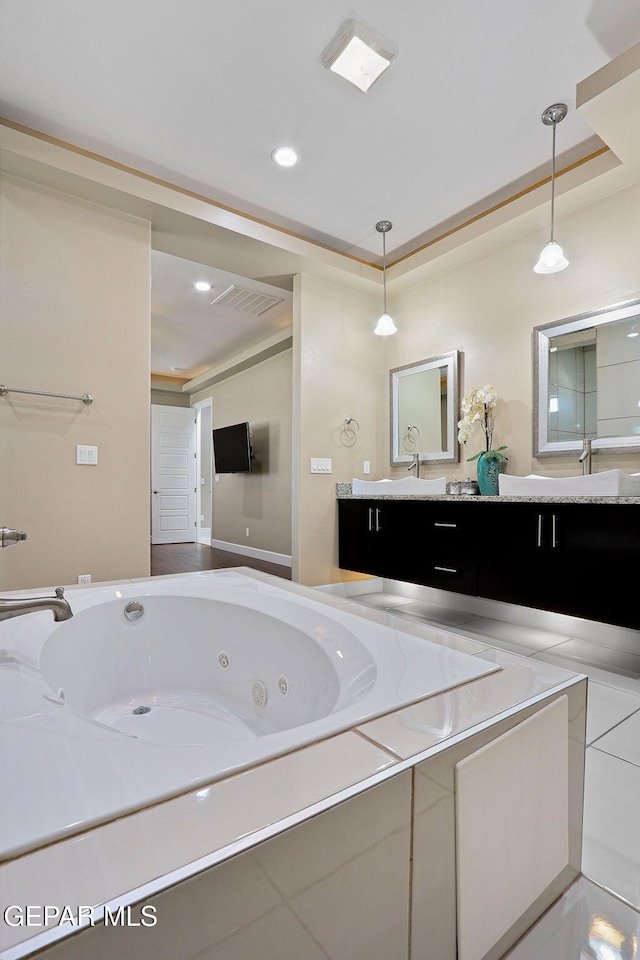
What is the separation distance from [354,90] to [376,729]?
2.64m

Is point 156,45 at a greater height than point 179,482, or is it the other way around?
point 156,45

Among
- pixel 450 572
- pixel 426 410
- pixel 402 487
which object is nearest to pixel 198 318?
pixel 426 410

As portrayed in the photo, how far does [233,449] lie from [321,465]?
2548mm

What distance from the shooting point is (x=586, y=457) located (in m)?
2.64

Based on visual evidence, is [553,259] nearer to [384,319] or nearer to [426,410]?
[384,319]

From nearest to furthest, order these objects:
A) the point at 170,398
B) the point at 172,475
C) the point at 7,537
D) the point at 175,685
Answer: the point at 7,537, the point at 175,685, the point at 172,475, the point at 170,398

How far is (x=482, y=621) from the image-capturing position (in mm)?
2938

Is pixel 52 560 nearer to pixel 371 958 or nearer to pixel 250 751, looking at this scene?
pixel 250 751

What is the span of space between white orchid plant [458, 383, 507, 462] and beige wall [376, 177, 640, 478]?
6 centimetres

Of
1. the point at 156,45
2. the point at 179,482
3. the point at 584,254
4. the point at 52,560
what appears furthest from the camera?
the point at 179,482

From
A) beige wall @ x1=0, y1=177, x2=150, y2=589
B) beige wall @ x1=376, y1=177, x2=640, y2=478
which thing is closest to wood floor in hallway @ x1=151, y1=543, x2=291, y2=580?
beige wall @ x1=0, y1=177, x2=150, y2=589

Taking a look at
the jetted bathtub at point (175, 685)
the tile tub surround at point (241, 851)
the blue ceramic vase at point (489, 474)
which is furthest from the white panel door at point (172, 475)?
the tile tub surround at point (241, 851)

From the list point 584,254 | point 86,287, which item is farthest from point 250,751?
point 584,254

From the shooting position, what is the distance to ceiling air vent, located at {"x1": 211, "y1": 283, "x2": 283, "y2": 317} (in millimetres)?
4263
